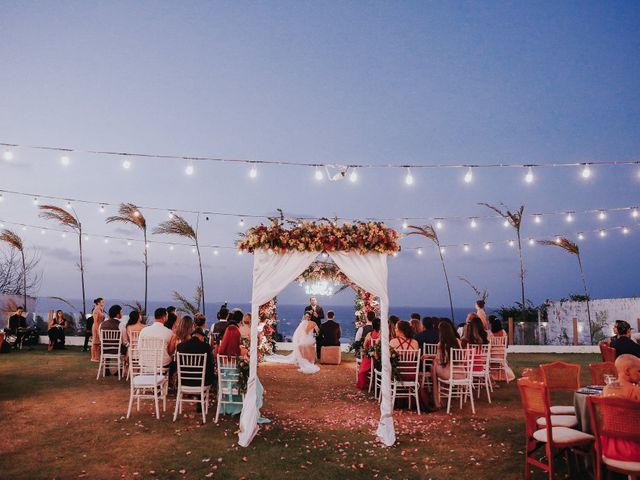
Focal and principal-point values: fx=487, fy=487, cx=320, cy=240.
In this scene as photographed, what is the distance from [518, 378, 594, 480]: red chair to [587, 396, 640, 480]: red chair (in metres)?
0.39

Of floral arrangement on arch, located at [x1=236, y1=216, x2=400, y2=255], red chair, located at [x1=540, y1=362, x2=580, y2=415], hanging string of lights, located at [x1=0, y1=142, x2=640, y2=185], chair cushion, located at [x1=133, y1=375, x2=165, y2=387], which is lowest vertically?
chair cushion, located at [x1=133, y1=375, x2=165, y2=387]

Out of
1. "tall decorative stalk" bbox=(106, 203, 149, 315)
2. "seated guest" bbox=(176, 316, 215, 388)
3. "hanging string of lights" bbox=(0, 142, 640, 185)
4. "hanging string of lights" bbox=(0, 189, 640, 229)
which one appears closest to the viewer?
"seated guest" bbox=(176, 316, 215, 388)

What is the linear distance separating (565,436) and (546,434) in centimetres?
17

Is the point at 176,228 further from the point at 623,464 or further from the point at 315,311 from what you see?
the point at 623,464

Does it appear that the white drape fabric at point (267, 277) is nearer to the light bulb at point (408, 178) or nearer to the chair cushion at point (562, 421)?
the light bulb at point (408, 178)

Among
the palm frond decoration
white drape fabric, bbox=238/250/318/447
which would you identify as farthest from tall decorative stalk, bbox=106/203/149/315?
→ white drape fabric, bbox=238/250/318/447

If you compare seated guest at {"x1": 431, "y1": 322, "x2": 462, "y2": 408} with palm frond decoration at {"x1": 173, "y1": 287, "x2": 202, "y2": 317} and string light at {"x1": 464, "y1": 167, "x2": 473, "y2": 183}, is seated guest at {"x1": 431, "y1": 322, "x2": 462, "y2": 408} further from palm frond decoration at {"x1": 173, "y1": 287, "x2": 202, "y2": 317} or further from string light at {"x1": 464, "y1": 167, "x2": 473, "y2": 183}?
palm frond decoration at {"x1": 173, "y1": 287, "x2": 202, "y2": 317}

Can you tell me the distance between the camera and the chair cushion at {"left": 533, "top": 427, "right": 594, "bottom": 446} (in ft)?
14.6

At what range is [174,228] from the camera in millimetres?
15258

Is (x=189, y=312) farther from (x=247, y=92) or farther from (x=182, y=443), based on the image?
(x=182, y=443)

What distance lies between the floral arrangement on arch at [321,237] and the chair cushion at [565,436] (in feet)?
9.36

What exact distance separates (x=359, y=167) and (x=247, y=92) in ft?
18.0

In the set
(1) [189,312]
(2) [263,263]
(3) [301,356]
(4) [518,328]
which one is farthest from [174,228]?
(4) [518,328]

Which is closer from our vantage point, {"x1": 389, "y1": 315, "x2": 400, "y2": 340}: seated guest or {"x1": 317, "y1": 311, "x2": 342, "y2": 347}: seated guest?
{"x1": 389, "y1": 315, "x2": 400, "y2": 340}: seated guest
